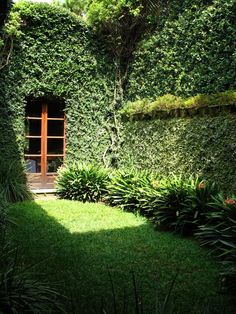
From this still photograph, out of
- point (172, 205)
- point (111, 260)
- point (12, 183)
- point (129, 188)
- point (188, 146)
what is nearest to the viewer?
point (111, 260)

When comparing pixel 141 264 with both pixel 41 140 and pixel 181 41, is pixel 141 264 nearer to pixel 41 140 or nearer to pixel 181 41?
pixel 181 41

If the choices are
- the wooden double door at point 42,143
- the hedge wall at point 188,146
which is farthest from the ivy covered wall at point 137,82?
the wooden double door at point 42,143

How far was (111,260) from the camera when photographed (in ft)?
14.2

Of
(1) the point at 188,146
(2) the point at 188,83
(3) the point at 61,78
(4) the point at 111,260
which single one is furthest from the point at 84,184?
(4) the point at 111,260

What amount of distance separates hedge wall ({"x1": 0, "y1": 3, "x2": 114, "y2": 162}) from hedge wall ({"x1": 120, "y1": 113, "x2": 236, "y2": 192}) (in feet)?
4.35

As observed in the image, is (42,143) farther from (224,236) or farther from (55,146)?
(224,236)

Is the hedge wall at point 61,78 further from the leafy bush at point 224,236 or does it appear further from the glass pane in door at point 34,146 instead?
the leafy bush at point 224,236

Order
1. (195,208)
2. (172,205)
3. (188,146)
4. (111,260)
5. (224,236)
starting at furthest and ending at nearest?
(188,146) → (172,205) → (195,208) → (111,260) → (224,236)

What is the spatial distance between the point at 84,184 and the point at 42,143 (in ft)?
6.68

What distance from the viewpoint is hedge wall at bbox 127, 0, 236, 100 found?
662 cm

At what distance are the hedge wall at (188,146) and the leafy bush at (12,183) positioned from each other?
2.80 metres

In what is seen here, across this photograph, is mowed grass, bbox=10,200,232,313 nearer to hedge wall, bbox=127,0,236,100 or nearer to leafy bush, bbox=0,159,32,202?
leafy bush, bbox=0,159,32,202

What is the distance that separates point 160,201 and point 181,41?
383 centimetres

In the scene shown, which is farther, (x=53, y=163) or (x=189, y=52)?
(x=53, y=163)
